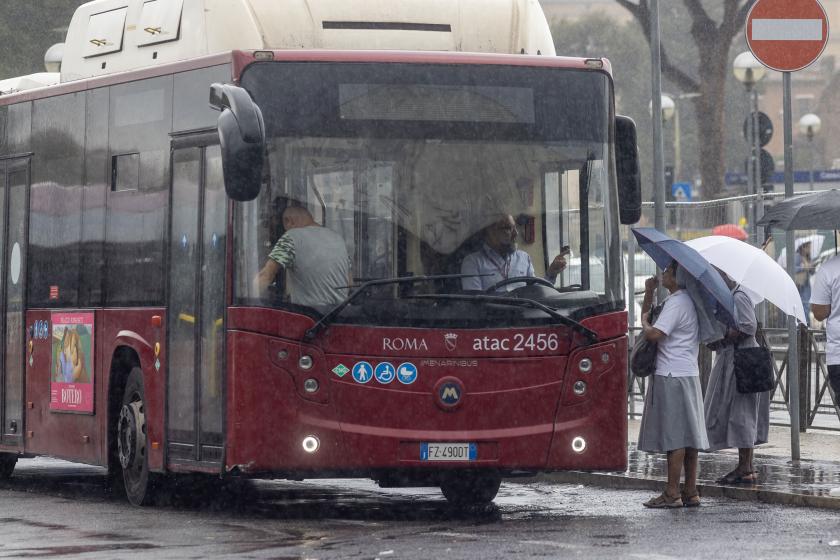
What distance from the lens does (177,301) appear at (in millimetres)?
12656

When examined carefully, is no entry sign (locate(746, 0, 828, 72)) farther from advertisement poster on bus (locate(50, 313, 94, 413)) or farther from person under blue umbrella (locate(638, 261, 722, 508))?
advertisement poster on bus (locate(50, 313, 94, 413))

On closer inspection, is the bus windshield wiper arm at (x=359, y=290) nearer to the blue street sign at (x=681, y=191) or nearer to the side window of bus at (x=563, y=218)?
the side window of bus at (x=563, y=218)

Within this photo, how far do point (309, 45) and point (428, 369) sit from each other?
7.13 feet

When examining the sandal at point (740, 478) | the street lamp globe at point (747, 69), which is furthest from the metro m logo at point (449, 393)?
the street lamp globe at point (747, 69)

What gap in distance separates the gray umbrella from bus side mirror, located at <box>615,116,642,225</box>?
1967 millimetres

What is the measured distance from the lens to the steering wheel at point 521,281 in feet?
38.8

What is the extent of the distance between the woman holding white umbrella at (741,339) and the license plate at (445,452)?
103 inches

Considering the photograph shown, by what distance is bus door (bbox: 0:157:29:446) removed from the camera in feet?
49.5

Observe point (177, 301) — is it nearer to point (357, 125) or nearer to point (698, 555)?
point (357, 125)

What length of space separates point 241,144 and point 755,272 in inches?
165

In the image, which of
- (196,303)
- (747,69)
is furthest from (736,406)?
(747,69)

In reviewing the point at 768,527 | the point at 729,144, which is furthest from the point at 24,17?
the point at 729,144

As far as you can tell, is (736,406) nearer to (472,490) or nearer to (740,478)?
(740,478)

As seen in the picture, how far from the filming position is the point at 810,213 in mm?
14102
